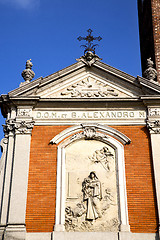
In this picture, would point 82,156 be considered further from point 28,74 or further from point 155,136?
point 28,74

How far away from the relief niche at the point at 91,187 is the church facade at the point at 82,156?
0.03 m

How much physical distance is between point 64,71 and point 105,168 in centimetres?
441

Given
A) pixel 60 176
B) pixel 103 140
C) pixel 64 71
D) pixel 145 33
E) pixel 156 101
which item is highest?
pixel 145 33

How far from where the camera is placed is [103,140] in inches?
549

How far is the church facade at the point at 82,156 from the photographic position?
1237 centimetres

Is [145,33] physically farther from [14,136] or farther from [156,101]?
[14,136]

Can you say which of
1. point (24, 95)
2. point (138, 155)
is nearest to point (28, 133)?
point (24, 95)

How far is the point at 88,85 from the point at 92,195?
15.1 feet

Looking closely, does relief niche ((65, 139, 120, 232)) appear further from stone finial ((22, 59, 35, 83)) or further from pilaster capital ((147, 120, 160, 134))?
stone finial ((22, 59, 35, 83))

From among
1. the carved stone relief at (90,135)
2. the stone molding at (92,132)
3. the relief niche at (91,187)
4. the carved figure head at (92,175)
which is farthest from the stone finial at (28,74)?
the carved figure head at (92,175)

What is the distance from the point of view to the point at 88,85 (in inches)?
602

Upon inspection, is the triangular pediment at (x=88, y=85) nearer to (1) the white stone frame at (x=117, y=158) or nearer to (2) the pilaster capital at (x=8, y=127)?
(2) the pilaster capital at (x=8, y=127)

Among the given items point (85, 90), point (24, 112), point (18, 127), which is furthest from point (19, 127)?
point (85, 90)

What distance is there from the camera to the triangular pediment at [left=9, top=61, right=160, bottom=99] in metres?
14.9
